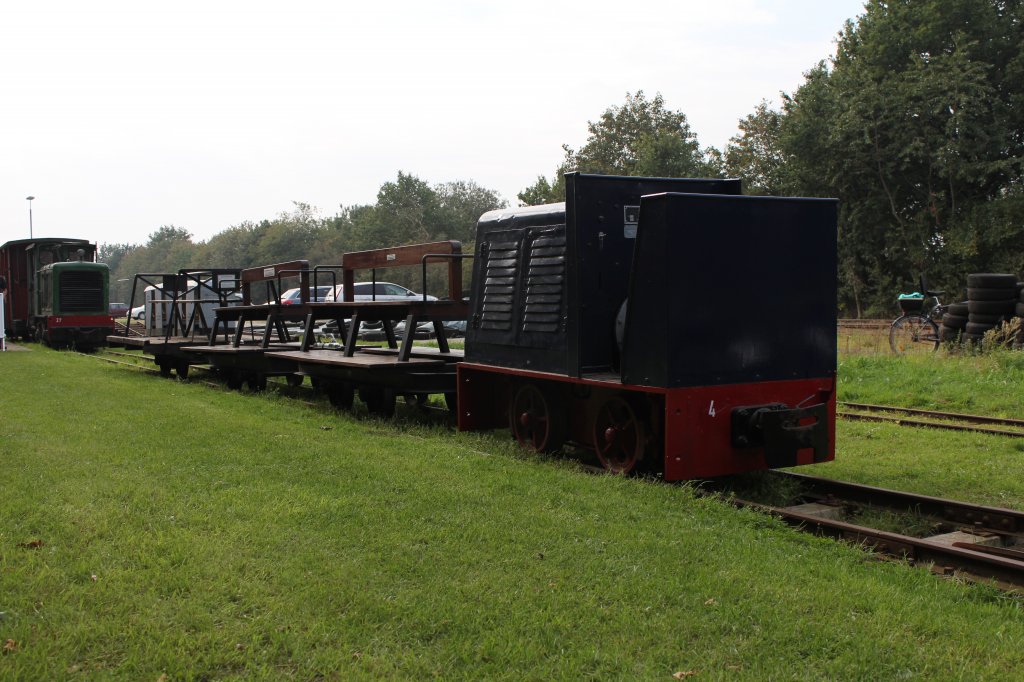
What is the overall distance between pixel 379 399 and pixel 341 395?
983mm

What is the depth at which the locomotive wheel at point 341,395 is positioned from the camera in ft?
40.3

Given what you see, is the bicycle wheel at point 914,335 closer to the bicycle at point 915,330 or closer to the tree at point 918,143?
the bicycle at point 915,330

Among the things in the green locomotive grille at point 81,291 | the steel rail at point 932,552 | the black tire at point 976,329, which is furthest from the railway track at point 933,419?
the green locomotive grille at point 81,291

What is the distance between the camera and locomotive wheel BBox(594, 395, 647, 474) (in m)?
7.59

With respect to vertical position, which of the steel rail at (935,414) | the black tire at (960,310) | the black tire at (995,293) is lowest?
the steel rail at (935,414)

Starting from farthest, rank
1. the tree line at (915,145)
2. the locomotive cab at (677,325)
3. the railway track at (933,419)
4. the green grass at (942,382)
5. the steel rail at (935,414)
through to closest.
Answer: the tree line at (915,145) → the green grass at (942,382) → the steel rail at (935,414) → the railway track at (933,419) → the locomotive cab at (677,325)

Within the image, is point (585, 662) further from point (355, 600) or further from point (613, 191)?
point (613, 191)

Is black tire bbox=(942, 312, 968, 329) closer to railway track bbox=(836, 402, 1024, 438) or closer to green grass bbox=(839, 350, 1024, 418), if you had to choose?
green grass bbox=(839, 350, 1024, 418)

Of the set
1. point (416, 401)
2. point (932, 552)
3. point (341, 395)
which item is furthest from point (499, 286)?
point (932, 552)

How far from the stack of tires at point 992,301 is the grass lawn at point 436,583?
10461mm

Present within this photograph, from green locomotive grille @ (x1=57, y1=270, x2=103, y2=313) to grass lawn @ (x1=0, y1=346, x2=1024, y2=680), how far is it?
70.2ft

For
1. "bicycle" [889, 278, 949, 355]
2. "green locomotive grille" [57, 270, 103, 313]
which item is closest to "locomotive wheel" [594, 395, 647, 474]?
"bicycle" [889, 278, 949, 355]

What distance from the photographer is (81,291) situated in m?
27.9

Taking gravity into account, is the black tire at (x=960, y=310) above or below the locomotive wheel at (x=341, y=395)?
above
